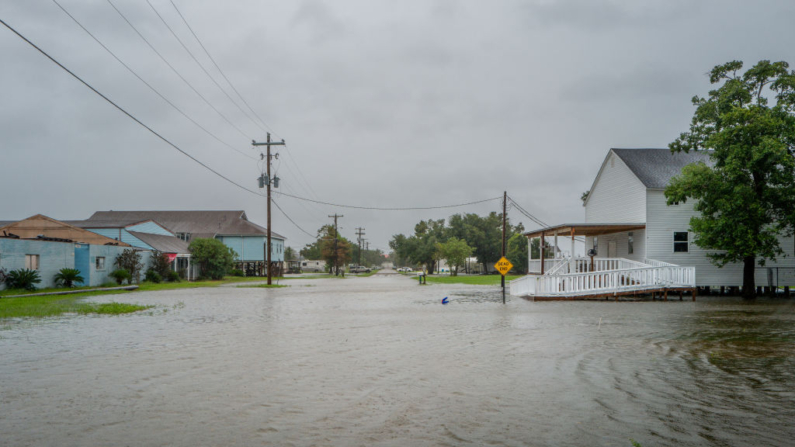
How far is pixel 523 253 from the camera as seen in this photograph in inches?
4323

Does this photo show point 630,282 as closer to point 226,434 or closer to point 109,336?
point 109,336

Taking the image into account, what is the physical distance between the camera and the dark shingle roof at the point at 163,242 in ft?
172

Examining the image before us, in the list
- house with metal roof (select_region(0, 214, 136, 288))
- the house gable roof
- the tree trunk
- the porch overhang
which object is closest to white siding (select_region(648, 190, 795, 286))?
the porch overhang

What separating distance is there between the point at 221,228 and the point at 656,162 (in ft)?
183

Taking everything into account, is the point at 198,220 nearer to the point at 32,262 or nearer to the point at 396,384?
the point at 32,262

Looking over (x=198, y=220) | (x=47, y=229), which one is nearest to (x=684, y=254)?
(x=47, y=229)

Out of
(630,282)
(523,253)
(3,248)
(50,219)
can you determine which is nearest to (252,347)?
(630,282)

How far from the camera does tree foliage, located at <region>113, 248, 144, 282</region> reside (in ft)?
138

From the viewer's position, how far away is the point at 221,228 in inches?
2940

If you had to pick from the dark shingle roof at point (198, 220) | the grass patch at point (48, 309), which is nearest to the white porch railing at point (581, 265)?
the grass patch at point (48, 309)

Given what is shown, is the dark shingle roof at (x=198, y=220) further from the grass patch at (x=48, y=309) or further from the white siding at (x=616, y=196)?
the grass patch at (x=48, y=309)

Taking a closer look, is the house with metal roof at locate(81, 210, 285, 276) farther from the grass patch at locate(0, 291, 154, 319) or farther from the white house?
the grass patch at locate(0, 291, 154, 319)

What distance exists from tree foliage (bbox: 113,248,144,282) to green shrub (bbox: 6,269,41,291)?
1057 cm

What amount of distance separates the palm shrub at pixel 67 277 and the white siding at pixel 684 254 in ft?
104
